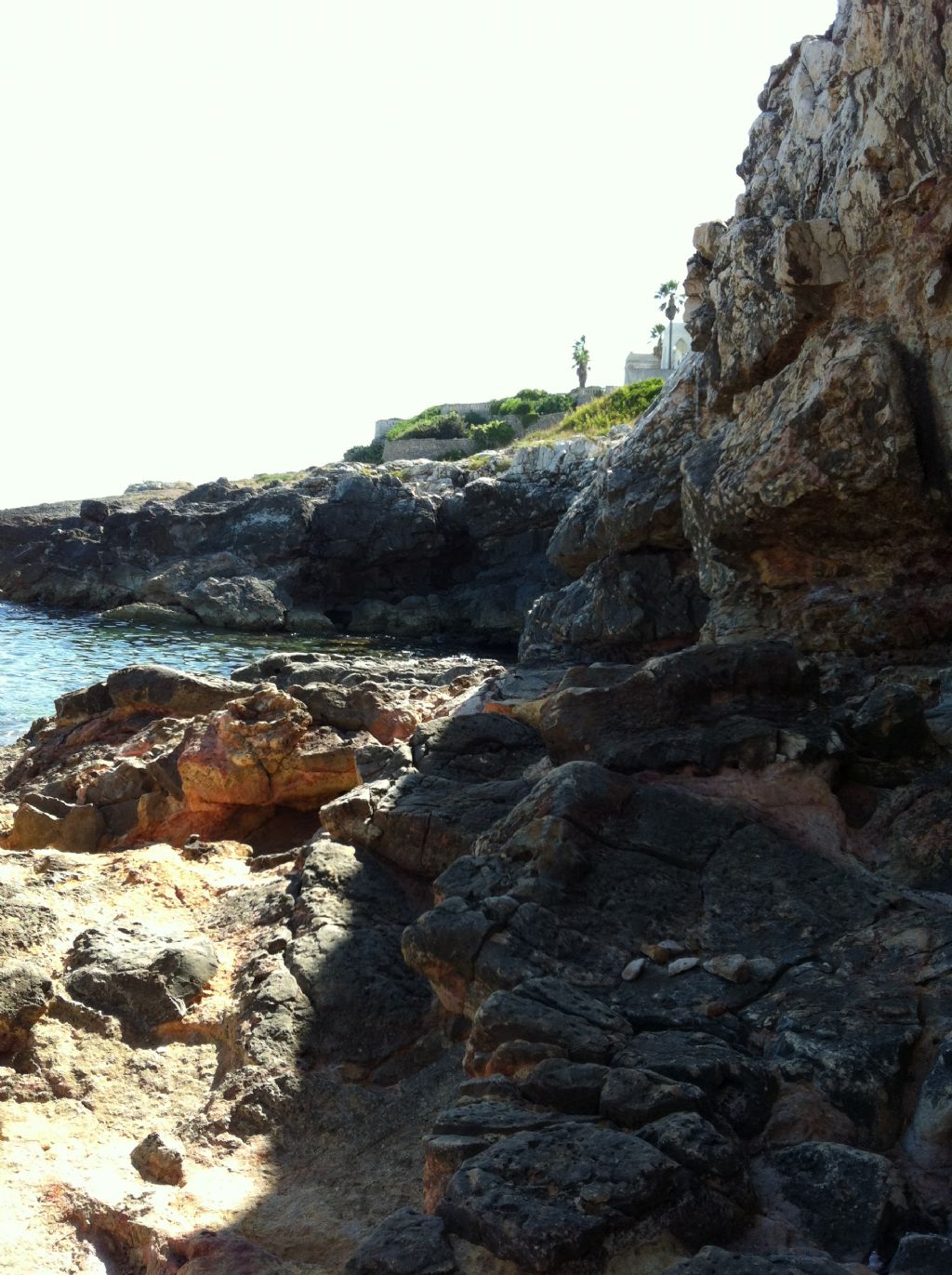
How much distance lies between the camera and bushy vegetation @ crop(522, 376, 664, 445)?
51.3 metres

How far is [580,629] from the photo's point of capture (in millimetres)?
15094

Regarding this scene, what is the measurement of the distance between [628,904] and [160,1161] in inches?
102

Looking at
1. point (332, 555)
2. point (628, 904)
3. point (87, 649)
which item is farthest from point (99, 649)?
point (628, 904)

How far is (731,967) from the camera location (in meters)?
5.15

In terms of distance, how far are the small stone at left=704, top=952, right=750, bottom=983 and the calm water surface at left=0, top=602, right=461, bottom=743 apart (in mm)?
17473

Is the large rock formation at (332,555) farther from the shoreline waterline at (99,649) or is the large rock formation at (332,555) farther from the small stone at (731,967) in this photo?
the small stone at (731,967)

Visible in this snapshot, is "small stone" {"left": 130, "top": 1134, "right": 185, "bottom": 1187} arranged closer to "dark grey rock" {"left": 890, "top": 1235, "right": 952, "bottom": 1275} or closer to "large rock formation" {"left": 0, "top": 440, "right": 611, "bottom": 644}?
"dark grey rock" {"left": 890, "top": 1235, "right": 952, "bottom": 1275}

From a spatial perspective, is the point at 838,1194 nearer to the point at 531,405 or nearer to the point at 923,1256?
the point at 923,1256

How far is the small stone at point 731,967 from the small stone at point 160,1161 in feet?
8.62

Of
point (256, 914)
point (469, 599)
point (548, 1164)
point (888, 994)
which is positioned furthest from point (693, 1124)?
point (469, 599)

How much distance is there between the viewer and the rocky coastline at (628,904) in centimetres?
388

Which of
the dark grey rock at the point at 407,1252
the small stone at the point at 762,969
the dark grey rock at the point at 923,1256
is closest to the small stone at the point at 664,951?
the small stone at the point at 762,969

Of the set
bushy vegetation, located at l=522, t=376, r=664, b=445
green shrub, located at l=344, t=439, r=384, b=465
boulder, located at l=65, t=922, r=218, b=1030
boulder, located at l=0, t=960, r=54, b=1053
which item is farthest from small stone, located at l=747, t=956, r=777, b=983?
green shrub, located at l=344, t=439, r=384, b=465

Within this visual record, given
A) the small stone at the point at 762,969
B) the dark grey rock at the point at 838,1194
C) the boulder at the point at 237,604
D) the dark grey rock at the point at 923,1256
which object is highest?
the boulder at the point at 237,604
